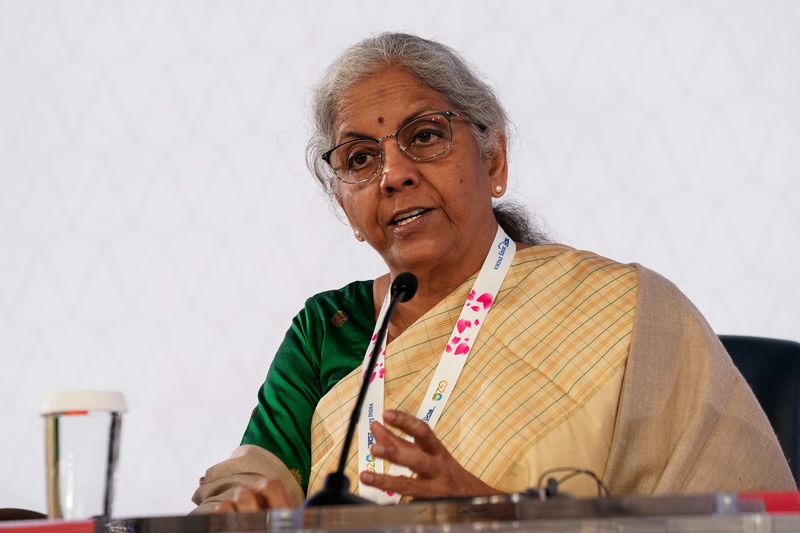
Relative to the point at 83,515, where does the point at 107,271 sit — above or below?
above

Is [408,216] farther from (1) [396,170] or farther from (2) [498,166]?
(2) [498,166]

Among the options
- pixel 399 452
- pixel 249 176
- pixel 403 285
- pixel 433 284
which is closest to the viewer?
pixel 399 452

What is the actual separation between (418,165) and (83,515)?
1.14m

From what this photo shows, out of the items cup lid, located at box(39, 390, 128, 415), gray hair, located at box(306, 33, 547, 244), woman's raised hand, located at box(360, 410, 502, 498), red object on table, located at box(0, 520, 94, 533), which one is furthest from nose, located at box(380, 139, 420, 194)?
red object on table, located at box(0, 520, 94, 533)

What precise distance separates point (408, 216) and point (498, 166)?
1.08ft

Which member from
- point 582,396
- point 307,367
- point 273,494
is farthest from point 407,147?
point 273,494

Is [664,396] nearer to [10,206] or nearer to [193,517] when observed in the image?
[193,517]

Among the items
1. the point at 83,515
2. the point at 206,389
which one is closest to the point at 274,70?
the point at 206,389

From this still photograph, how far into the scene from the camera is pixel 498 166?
93.2 inches

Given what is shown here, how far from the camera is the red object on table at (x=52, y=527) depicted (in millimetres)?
1114

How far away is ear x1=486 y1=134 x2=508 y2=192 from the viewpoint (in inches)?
92.7

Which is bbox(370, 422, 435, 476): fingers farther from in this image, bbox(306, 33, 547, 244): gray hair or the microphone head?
bbox(306, 33, 547, 244): gray hair

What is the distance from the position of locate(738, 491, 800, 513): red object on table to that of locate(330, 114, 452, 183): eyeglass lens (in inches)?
50.4

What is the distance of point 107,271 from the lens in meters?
3.16
